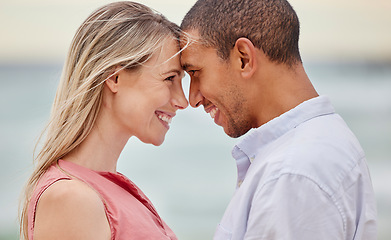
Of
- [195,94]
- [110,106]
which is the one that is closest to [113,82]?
[110,106]

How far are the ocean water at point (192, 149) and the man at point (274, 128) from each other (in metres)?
4.33

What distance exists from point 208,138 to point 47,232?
6514mm

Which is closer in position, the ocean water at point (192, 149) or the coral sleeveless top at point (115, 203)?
the coral sleeveless top at point (115, 203)

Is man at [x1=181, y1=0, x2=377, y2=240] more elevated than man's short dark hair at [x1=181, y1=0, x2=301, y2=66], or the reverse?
man's short dark hair at [x1=181, y1=0, x2=301, y2=66]

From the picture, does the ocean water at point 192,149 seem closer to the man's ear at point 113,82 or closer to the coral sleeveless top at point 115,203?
the coral sleeveless top at point 115,203

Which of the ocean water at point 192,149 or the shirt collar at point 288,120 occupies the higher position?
the shirt collar at point 288,120

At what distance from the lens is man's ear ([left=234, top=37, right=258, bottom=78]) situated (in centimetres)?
141

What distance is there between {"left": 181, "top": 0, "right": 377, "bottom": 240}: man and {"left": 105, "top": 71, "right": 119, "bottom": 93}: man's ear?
196 millimetres

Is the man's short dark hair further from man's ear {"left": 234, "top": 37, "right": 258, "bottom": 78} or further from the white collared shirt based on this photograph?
the white collared shirt

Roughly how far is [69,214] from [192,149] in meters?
6.38

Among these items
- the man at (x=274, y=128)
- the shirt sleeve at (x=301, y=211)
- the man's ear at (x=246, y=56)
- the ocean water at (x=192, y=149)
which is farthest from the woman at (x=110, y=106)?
the ocean water at (x=192, y=149)

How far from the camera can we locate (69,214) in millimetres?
1312

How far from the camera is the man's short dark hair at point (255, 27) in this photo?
142cm

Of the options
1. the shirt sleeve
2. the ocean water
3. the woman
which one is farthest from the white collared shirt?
the ocean water
